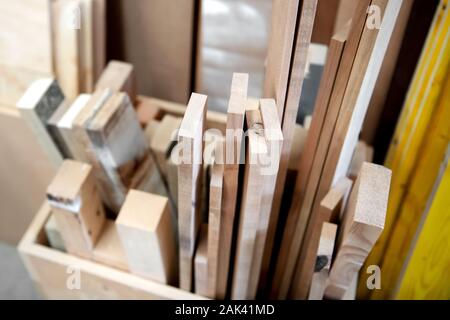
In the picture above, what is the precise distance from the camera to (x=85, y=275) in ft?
2.66

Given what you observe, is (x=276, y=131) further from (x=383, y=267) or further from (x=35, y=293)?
(x=35, y=293)

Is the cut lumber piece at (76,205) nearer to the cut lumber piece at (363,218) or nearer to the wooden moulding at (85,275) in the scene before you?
the wooden moulding at (85,275)

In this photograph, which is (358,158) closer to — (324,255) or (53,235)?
(324,255)

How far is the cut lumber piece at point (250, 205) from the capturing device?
0.53m

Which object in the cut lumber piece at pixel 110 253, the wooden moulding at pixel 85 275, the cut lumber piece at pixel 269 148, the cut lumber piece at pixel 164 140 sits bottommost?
the wooden moulding at pixel 85 275

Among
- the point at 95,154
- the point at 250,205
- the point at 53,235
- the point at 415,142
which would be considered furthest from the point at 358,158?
the point at 53,235

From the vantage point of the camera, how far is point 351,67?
0.57 m

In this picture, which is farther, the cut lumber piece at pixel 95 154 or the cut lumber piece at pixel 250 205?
the cut lumber piece at pixel 95 154

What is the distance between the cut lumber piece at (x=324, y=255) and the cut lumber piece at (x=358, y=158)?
0.68 ft

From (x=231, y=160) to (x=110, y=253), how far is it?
0.36 m

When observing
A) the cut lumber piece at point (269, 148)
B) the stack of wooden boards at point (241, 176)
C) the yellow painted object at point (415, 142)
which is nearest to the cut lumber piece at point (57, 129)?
the stack of wooden boards at point (241, 176)

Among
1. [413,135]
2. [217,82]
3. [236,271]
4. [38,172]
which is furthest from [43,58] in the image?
[413,135]

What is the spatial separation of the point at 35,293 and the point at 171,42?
0.74 m

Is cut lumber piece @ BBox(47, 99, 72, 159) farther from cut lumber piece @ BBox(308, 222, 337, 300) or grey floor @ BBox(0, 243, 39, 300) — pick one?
grey floor @ BBox(0, 243, 39, 300)
